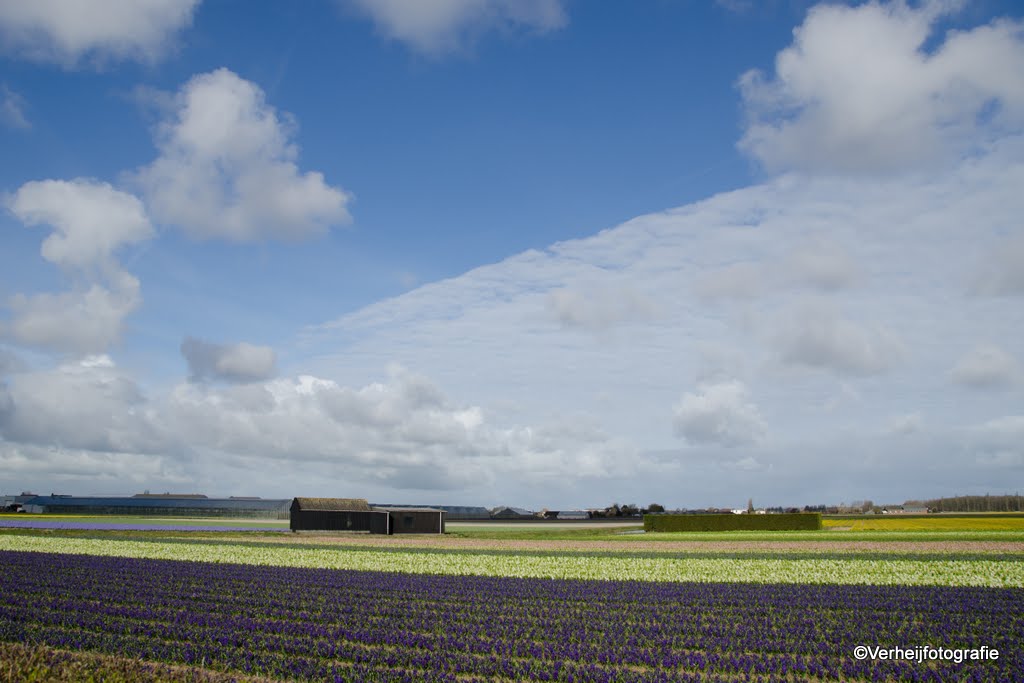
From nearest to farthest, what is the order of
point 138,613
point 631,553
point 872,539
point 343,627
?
point 343,627
point 138,613
point 631,553
point 872,539

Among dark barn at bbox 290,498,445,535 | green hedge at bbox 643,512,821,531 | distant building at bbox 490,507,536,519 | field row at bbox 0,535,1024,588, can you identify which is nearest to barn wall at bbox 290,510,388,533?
dark barn at bbox 290,498,445,535

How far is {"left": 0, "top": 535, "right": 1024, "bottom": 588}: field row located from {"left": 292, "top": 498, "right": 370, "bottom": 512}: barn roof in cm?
3559

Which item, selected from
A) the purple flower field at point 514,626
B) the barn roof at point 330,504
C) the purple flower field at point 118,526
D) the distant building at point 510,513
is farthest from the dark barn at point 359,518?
the distant building at point 510,513

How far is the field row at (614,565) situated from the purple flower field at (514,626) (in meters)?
3.78

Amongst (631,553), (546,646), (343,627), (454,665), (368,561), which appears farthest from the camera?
(631,553)

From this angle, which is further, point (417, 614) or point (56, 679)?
point (417, 614)

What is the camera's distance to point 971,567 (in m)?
34.4

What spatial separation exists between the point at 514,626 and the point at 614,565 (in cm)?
1918

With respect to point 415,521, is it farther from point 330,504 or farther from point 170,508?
point 170,508

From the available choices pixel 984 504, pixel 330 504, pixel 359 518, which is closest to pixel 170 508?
pixel 330 504

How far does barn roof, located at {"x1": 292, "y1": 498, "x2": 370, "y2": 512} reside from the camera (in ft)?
279

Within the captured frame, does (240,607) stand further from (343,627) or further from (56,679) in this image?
(56,679)

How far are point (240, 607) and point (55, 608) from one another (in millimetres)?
5233

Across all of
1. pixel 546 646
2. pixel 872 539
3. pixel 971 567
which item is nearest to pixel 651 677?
pixel 546 646
